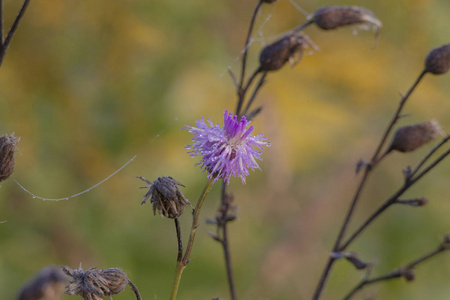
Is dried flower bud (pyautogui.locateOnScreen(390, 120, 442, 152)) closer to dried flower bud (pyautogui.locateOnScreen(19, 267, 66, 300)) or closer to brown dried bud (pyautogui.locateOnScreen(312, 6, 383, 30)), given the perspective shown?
brown dried bud (pyautogui.locateOnScreen(312, 6, 383, 30))

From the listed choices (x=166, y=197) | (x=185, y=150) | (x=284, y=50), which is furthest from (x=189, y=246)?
(x=185, y=150)

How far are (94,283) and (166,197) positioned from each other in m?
0.07

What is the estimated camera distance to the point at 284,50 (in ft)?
1.63

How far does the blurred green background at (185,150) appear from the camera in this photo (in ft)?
3.29

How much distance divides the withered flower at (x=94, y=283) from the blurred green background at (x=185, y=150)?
66 cm

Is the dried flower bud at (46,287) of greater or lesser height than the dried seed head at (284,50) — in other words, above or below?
below

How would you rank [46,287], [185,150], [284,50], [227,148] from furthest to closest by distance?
[185,150] → [284,50] → [227,148] → [46,287]

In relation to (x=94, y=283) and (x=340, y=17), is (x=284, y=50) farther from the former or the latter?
(x=94, y=283)

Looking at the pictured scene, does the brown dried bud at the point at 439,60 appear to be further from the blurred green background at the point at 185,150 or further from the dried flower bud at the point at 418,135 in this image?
the blurred green background at the point at 185,150

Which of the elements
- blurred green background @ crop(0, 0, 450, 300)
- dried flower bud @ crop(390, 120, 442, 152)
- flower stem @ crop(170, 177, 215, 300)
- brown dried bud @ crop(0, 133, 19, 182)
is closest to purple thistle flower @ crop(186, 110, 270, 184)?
flower stem @ crop(170, 177, 215, 300)

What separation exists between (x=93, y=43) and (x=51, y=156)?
228 millimetres

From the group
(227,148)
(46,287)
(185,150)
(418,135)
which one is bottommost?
(46,287)

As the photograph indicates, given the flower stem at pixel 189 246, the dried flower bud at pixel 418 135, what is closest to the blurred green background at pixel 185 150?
the dried flower bud at pixel 418 135

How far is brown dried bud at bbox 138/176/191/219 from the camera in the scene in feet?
1.15
